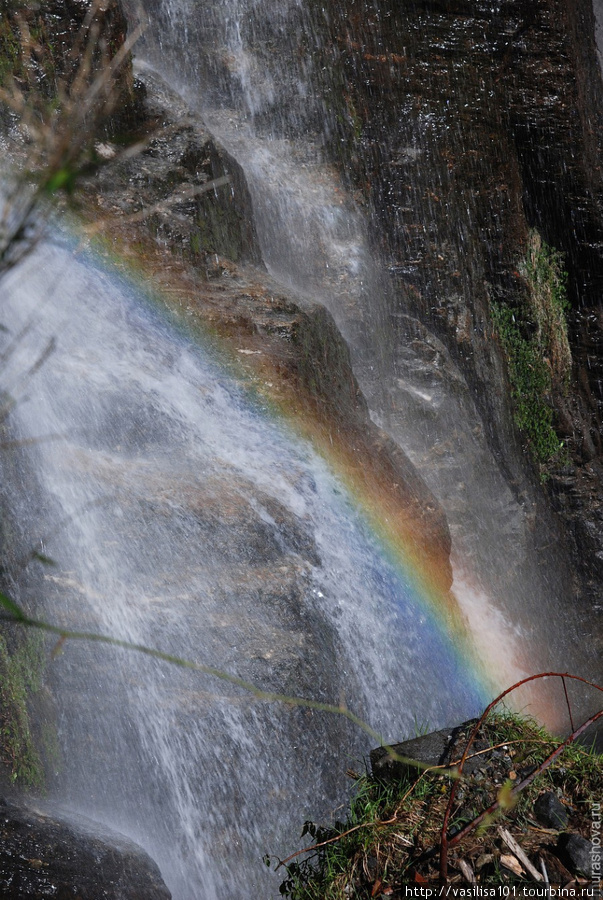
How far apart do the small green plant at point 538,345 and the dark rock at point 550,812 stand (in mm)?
6798

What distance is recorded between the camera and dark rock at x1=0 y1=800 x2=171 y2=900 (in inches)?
142

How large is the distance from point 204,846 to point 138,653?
1358 mm

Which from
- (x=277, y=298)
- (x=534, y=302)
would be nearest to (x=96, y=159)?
(x=277, y=298)

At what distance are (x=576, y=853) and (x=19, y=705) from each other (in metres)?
3.87

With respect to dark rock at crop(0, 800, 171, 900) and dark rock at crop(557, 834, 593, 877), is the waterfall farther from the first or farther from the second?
dark rock at crop(557, 834, 593, 877)

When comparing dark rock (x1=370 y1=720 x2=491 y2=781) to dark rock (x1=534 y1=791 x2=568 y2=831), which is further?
dark rock (x1=370 y1=720 x2=491 y2=781)

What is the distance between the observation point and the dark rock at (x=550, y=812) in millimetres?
2199

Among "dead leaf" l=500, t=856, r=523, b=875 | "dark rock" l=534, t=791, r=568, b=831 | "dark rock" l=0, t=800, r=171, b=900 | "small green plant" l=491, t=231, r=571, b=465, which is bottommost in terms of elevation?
"dark rock" l=0, t=800, r=171, b=900

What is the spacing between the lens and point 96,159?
131cm

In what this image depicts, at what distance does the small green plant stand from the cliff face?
61mm

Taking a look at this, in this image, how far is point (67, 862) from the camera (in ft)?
12.7

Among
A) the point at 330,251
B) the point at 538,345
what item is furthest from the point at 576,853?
the point at 538,345

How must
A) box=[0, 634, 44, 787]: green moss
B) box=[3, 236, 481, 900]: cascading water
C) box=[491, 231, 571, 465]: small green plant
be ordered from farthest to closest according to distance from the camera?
box=[491, 231, 571, 465]: small green plant, box=[3, 236, 481, 900]: cascading water, box=[0, 634, 44, 787]: green moss

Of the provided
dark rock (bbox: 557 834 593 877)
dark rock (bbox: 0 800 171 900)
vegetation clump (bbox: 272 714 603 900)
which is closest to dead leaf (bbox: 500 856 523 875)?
→ vegetation clump (bbox: 272 714 603 900)
